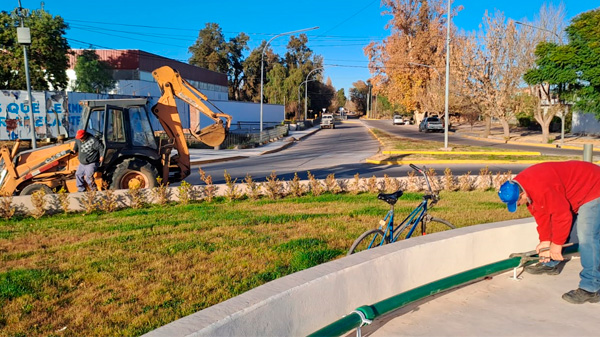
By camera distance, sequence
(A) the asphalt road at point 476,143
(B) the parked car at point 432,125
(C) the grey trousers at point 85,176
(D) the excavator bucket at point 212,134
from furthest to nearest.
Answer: (B) the parked car at point 432,125 < (A) the asphalt road at point 476,143 < (D) the excavator bucket at point 212,134 < (C) the grey trousers at point 85,176

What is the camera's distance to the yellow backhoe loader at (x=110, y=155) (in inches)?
395

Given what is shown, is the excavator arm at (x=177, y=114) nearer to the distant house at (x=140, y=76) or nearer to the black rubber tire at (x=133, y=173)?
the black rubber tire at (x=133, y=173)

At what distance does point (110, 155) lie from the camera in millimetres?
10516

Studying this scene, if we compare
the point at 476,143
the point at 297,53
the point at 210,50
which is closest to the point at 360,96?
the point at 297,53

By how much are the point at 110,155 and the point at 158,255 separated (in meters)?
5.35

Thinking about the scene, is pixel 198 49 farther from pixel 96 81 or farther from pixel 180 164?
pixel 180 164

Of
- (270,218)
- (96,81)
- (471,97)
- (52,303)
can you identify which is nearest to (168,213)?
(270,218)

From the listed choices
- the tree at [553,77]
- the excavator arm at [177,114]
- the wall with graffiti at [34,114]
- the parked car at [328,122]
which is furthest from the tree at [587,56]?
the parked car at [328,122]

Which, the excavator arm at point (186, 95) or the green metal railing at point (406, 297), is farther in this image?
the excavator arm at point (186, 95)

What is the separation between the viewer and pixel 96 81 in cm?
4791

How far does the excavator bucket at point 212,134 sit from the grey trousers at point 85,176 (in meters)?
2.98

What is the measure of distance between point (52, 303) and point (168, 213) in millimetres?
4347

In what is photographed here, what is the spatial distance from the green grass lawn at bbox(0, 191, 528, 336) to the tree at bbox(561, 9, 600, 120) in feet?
71.3

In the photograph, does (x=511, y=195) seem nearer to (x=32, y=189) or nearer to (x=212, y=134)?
(x=212, y=134)
